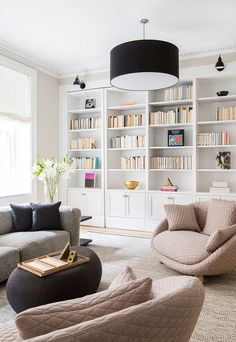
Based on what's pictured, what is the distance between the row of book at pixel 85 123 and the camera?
613cm

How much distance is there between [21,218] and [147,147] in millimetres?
2630

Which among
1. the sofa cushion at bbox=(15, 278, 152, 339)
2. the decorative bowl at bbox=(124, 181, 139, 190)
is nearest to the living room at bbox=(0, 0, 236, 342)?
the sofa cushion at bbox=(15, 278, 152, 339)

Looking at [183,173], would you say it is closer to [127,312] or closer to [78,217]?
[78,217]

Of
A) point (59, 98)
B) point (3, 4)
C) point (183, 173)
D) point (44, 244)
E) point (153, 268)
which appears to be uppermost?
point (3, 4)

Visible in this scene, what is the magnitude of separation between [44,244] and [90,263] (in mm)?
1012

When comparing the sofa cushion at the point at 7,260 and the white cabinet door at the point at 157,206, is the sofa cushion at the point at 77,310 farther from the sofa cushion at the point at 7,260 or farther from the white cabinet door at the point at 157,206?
the white cabinet door at the point at 157,206

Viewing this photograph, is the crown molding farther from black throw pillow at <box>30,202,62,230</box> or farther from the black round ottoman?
the black round ottoman

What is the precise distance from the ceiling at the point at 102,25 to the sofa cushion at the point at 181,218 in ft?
7.86

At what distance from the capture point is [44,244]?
138 inches

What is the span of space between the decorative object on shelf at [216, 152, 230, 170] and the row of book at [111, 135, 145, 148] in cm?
135

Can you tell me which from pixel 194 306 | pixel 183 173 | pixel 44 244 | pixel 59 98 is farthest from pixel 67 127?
pixel 194 306

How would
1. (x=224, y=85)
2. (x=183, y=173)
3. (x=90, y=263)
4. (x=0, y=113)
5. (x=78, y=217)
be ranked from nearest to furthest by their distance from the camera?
(x=90, y=263) < (x=78, y=217) < (x=0, y=113) < (x=224, y=85) < (x=183, y=173)

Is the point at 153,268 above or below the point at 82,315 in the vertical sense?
below

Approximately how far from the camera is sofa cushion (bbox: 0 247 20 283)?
3.02 metres
